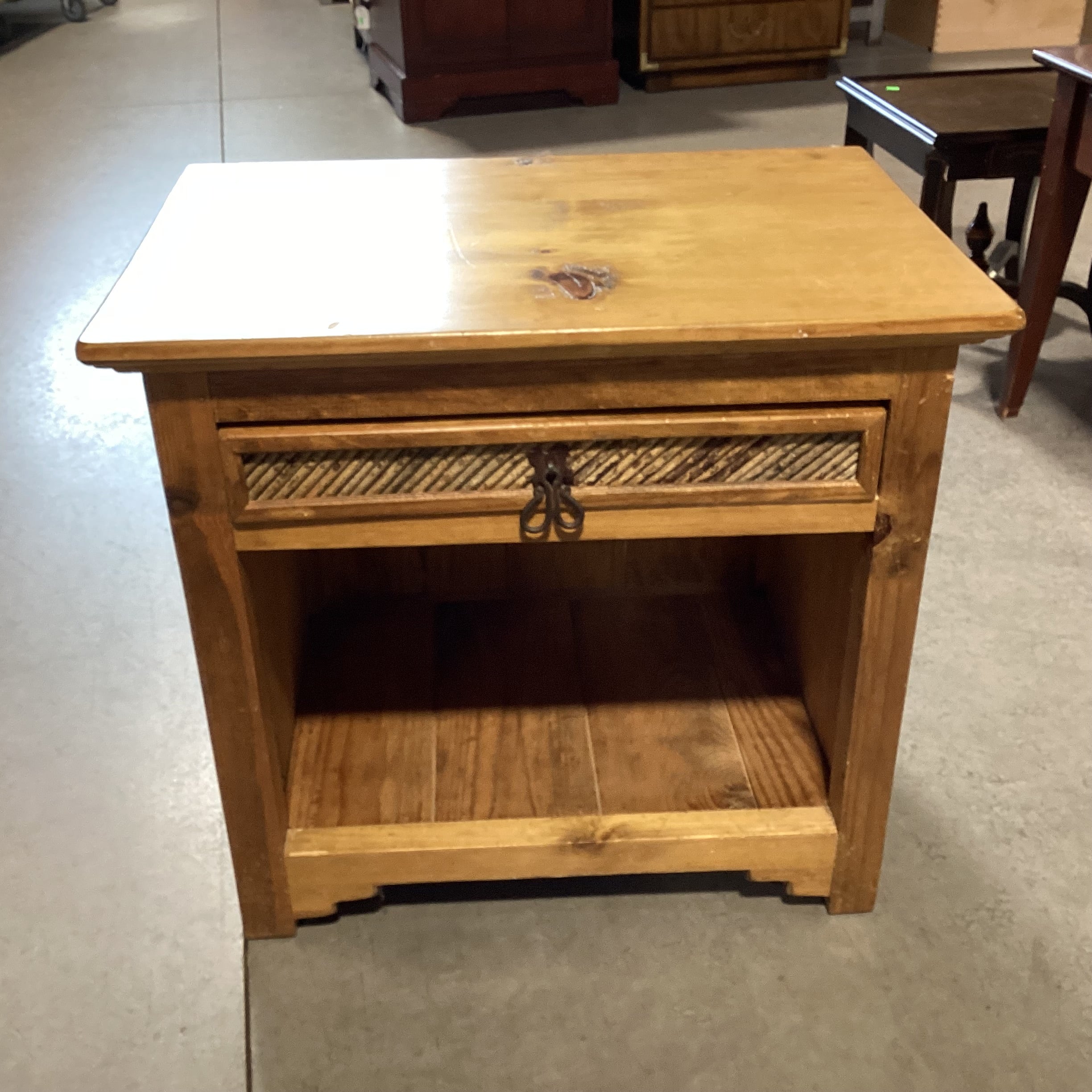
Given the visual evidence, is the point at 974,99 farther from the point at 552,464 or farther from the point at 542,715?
the point at 552,464

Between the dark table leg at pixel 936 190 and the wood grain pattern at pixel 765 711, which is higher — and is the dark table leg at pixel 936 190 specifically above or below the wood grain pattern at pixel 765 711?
above

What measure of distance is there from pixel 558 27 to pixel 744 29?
74 cm

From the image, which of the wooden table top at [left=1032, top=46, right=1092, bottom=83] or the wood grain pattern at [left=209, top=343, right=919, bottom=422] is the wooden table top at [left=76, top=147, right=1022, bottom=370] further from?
the wooden table top at [left=1032, top=46, right=1092, bottom=83]

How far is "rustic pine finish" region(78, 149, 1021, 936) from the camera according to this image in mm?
913

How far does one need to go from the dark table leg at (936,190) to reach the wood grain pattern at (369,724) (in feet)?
4.13

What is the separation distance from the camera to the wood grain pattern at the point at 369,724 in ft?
4.01

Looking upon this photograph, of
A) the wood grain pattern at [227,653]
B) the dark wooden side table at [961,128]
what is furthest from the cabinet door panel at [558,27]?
the wood grain pattern at [227,653]

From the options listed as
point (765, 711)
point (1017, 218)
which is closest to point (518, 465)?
point (765, 711)

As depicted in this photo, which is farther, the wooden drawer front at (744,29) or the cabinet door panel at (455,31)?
the wooden drawer front at (744,29)

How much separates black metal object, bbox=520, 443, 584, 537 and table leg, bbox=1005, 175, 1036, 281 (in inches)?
75.7

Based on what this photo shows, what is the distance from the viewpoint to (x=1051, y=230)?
2.05m

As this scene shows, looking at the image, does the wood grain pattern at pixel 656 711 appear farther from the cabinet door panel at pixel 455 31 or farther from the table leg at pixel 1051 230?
the cabinet door panel at pixel 455 31

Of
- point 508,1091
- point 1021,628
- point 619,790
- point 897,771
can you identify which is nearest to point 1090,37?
point 1021,628

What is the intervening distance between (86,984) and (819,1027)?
71 cm
